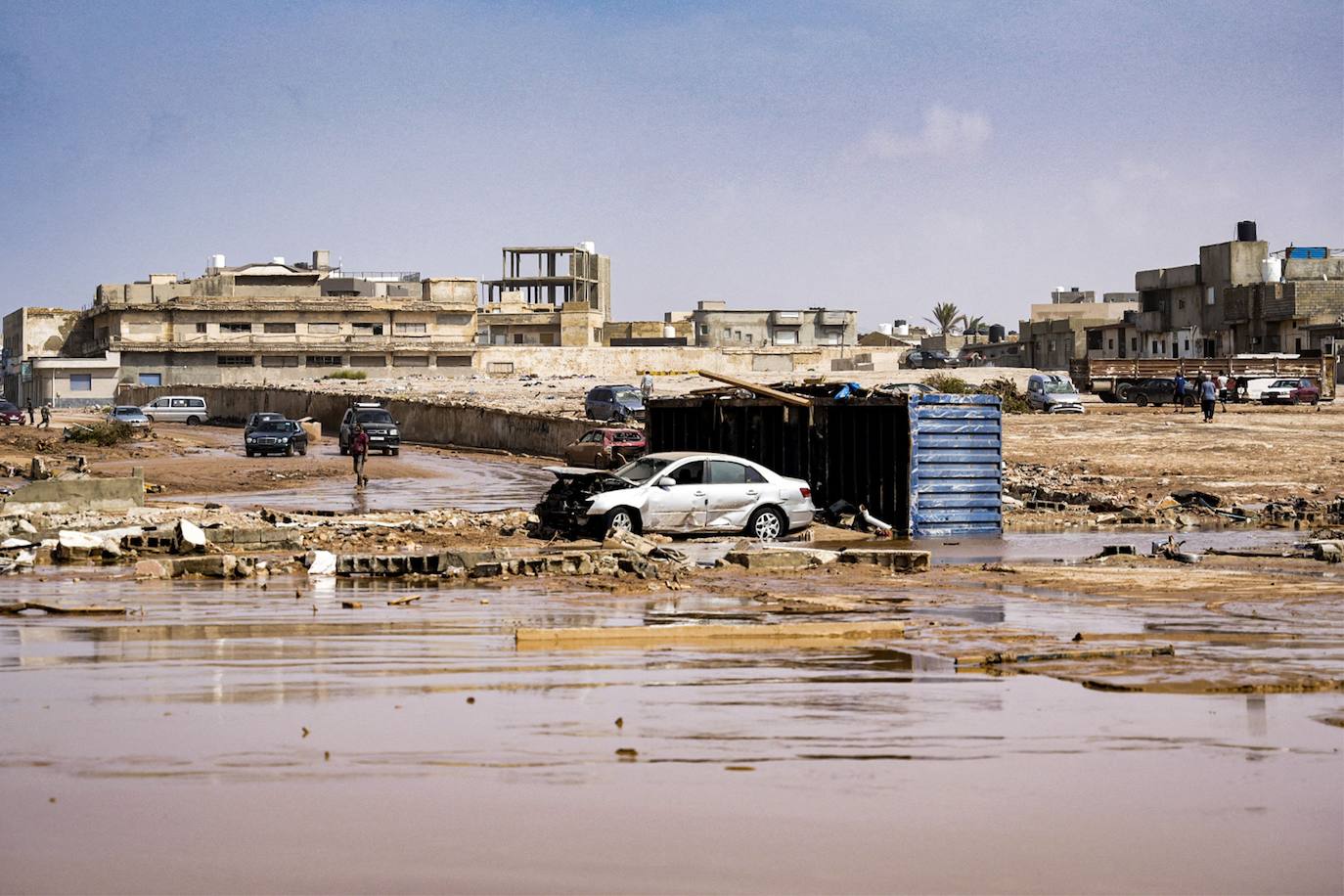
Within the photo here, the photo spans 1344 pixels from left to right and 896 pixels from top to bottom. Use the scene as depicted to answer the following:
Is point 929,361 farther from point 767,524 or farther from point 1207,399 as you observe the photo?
point 767,524

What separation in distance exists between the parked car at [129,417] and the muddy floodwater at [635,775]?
55600 mm

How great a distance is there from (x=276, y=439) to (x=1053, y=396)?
28.4m

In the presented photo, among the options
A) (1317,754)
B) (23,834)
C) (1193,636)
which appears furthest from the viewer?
(1193,636)

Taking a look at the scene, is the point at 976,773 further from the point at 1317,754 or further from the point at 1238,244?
the point at 1238,244

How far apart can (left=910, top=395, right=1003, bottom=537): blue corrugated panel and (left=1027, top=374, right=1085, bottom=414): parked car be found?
1347 inches

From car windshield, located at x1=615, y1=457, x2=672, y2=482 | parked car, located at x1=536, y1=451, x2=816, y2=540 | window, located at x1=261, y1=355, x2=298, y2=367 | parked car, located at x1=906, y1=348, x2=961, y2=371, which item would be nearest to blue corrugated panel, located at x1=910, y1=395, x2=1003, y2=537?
parked car, located at x1=536, y1=451, x2=816, y2=540

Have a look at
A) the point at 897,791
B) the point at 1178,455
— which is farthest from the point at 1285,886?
the point at 1178,455

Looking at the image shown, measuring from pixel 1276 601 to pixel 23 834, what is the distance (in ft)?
40.5

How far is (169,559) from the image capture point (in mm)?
19078

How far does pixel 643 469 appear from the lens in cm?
2408

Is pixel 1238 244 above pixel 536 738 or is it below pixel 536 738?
above

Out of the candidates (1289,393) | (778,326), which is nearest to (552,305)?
(778,326)

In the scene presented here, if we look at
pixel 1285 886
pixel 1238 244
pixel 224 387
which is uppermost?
pixel 1238 244

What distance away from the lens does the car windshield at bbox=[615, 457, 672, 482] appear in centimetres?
2381
